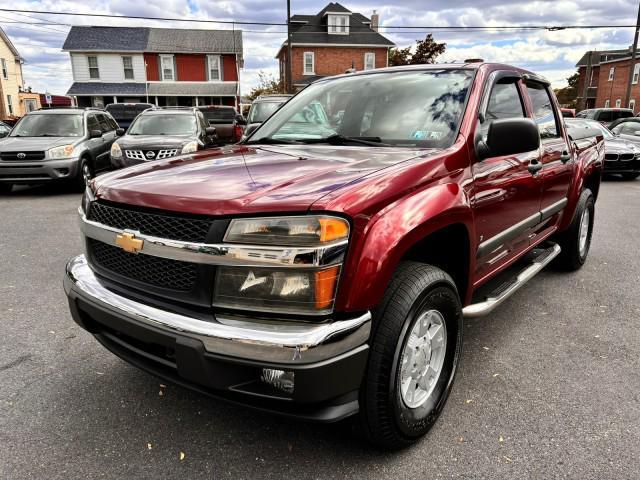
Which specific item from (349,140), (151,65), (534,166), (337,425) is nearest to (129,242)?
(337,425)

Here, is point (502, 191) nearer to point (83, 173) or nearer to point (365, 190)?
point (365, 190)

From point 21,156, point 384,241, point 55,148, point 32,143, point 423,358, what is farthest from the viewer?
point 32,143

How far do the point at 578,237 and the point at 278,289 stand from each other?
3.99m

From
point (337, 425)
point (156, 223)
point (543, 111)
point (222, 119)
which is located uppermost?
point (543, 111)

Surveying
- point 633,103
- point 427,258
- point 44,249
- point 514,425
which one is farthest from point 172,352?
point 633,103

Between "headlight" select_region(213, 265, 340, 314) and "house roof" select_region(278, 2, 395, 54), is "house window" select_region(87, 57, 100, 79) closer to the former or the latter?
"house roof" select_region(278, 2, 395, 54)

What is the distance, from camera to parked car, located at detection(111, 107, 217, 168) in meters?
9.60

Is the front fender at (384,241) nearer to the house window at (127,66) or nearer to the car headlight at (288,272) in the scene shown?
the car headlight at (288,272)

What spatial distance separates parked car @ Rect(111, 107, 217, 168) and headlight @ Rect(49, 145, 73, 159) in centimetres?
77

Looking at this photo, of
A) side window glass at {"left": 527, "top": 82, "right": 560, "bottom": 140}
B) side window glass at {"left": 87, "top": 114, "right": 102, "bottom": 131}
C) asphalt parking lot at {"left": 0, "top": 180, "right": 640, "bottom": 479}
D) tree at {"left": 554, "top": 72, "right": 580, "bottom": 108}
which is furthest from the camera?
tree at {"left": 554, "top": 72, "right": 580, "bottom": 108}

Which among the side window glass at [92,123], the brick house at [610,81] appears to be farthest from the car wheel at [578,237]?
the brick house at [610,81]

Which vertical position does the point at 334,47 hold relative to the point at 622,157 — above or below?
above

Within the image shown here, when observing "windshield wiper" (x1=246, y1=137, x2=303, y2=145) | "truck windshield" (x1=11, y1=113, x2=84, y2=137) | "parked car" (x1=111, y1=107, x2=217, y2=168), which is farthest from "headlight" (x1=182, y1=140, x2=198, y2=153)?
"windshield wiper" (x1=246, y1=137, x2=303, y2=145)

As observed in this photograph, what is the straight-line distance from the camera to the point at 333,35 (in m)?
36.4
